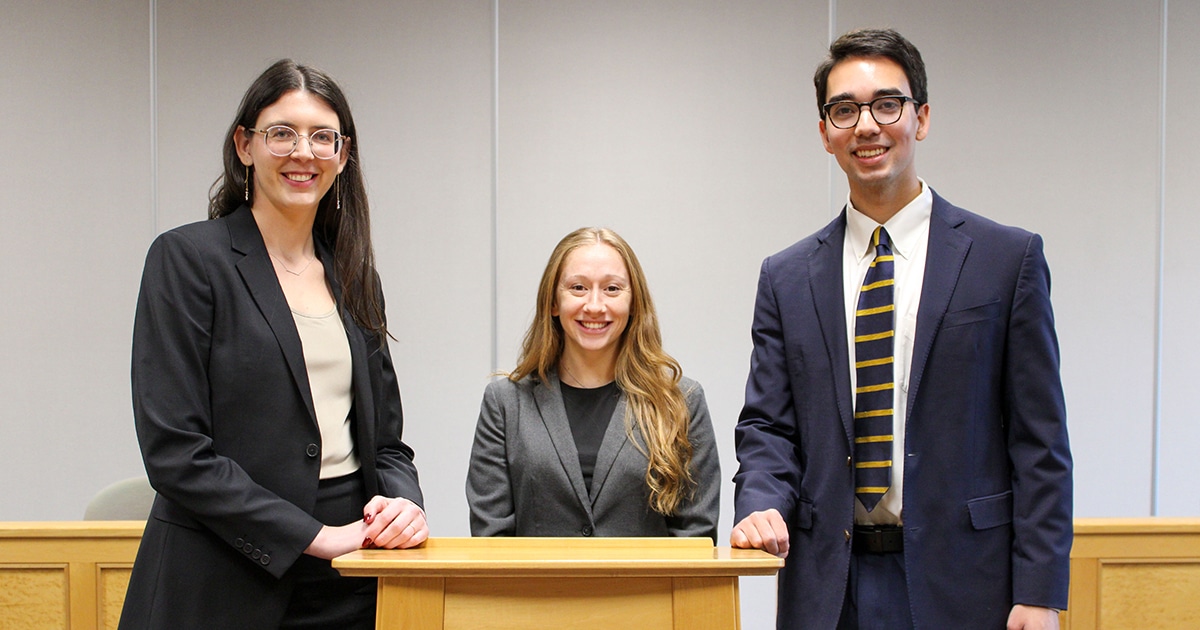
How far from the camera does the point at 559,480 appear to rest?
2225 millimetres

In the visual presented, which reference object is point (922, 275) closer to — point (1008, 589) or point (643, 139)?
point (1008, 589)

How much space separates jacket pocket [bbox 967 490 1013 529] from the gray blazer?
26.1 inches

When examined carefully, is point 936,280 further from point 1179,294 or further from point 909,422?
point 1179,294

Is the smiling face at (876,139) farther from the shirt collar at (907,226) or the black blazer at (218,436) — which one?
the black blazer at (218,436)

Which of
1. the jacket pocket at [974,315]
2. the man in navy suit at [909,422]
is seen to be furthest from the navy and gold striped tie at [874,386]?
the jacket pocket at [974,315]

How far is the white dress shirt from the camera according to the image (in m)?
1.79

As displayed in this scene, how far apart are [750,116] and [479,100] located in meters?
1.15

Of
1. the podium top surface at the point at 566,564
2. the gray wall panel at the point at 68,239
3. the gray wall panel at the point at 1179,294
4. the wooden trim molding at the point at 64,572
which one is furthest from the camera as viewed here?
the gray wall panel at the point at 1179,294

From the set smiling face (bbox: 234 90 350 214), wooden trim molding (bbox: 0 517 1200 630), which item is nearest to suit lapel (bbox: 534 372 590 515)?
smiling face (bbox: 234 90 350 214)

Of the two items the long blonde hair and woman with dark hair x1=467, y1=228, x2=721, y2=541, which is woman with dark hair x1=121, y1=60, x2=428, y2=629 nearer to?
woman with dark hair x1=467, y1=228, x2=721, y2=541

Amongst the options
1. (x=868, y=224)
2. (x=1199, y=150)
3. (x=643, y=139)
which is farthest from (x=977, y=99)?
(x=868, y=224)

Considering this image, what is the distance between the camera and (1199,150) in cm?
402

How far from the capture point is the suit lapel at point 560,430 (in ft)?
7.27

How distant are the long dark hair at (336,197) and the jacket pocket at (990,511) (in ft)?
3.91
